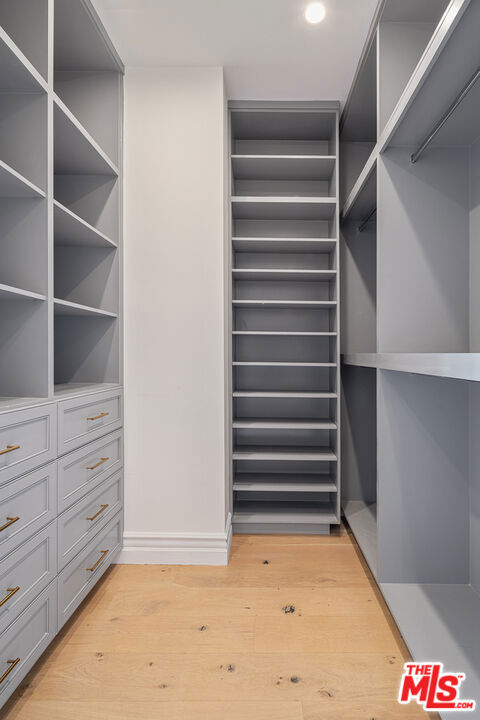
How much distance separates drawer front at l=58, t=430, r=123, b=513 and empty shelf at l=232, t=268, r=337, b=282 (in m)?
1.12

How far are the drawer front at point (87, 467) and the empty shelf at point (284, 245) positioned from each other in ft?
4.19

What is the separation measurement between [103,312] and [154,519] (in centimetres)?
104

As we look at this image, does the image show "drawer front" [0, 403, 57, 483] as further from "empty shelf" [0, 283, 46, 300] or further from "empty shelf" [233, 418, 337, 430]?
"empty shelf" [233, 418, 337, 430]

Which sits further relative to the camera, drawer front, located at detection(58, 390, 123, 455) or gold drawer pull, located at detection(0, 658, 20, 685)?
drawer front, located at detection(58, 390, 123, 455)

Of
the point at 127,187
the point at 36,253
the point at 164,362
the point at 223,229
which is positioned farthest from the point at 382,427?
the point at 127,187

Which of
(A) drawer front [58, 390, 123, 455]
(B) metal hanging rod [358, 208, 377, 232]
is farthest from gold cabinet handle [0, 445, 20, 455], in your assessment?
(B) metal hanging rod [358, 208, 377, 232]

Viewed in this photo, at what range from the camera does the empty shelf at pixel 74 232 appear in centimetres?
167

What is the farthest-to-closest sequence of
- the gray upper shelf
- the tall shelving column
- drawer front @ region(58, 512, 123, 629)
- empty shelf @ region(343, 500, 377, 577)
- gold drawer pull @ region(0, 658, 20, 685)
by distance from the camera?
1. the tall shelving column
2. empty shelf @ region(343, 500, 377, 577)
3. drawer front @ region(58, 512, 123, 629)
4. gold drawer pull @ region(0, 658, 20, 685)
5. the gray upper shelf

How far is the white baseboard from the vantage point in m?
2.15

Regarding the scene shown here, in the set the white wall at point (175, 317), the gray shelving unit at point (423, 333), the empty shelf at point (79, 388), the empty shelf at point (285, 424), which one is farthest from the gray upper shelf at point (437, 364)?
the empty shelf at point (79, 388)

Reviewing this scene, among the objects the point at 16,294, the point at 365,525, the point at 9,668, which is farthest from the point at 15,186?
the point at 365,525

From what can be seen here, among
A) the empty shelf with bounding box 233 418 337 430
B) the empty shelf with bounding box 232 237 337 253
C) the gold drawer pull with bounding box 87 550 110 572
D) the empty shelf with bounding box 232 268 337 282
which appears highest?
the empty shelf with bounding box 232 237 337 253

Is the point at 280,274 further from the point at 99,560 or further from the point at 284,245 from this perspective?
the point at 99,560

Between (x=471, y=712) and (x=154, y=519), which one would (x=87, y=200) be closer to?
(x=154, y=519)
